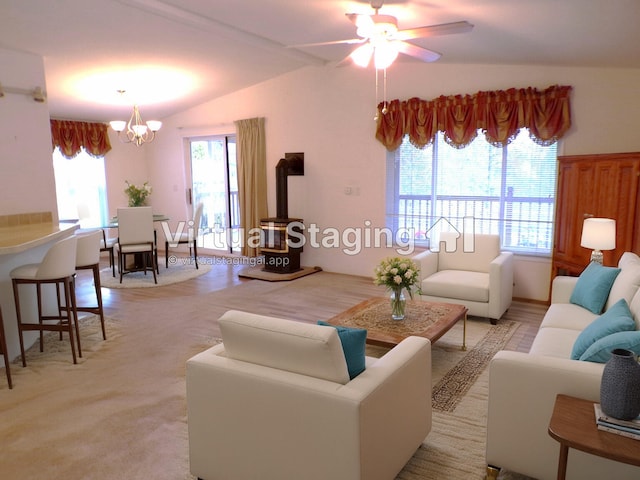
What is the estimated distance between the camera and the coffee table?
3252mm

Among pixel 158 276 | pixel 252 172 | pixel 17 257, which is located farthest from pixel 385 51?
pixel 158 276

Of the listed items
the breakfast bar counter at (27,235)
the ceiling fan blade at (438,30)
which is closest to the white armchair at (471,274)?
the ceiling fan blade at (438,30)

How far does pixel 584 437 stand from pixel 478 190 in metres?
4.33

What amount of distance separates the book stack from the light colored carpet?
2.66 feet

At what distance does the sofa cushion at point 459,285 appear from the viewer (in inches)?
180

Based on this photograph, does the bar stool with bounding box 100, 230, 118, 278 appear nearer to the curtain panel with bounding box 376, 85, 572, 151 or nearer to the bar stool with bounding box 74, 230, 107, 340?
the bar stool with bounding box 74, 230, 107, 340

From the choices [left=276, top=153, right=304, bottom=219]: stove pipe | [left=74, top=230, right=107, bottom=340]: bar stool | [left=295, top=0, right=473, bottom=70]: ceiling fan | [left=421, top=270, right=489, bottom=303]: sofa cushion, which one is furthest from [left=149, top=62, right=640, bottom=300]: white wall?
[left=74, top=230, right=107, bottom=340]: bar stool

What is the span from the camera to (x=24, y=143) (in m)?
4.56

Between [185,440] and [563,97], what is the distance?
15.4 feet

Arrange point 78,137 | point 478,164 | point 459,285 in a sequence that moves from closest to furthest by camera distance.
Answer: point 459,285
point 478,164
point 78,137

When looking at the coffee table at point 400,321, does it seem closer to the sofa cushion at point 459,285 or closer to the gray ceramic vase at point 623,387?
the sofa cushion at point 459,285

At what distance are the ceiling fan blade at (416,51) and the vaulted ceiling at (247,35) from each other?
0.31 metres

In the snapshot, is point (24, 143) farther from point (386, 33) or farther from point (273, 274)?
point (386, 33)

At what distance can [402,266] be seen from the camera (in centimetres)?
364
